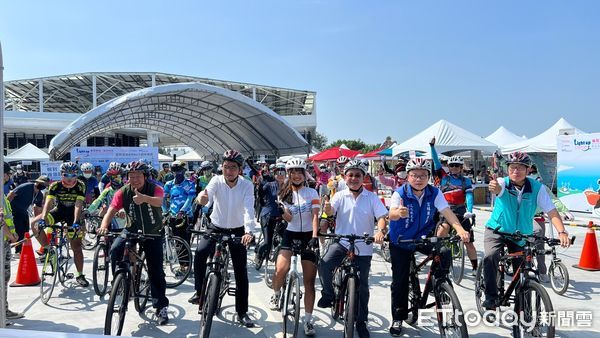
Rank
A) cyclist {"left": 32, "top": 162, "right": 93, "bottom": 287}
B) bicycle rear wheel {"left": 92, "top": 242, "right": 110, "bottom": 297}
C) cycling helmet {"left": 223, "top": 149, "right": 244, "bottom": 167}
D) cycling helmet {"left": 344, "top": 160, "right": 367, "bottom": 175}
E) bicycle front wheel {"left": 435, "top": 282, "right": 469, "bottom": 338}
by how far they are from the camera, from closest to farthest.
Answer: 1. bicycle front wheel {"left": 435, "top": 282, "right": 469, "bottom": 338}
2. cycling helmet {"left": 344, "top": 160, "right": 367, "bottom": 175}
3. cycling helmet {"left": 223, "top": 149, "right": 244, "bottom": 167}
4. bicycle rear wheel {"left": 92, "top": 242, "right": 110, "bottom": 297}
5. cyclist {"left": 32, "top": 162, "right": 93, "bottom": 287}

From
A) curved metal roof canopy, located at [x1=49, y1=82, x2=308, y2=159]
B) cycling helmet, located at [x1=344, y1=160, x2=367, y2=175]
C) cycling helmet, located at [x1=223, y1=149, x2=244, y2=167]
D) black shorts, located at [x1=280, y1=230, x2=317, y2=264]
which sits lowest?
black shorts, located at [x1=280, y1=230, x2=317, y2=264]

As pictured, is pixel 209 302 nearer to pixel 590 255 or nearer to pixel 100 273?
pixel 100 273

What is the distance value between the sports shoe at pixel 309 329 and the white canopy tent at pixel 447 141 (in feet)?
45.3

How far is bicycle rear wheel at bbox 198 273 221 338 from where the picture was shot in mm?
3934

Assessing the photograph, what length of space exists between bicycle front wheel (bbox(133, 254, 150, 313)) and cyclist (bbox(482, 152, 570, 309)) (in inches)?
150

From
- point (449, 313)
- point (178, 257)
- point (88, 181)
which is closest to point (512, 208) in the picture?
point (449, 313)

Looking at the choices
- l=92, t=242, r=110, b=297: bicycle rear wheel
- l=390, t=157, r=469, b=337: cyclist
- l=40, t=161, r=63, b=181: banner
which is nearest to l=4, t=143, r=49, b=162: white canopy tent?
l=40, t=161, r=63, b=181: banner

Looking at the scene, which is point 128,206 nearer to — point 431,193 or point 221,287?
point 221,287

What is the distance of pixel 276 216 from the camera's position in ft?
22.9

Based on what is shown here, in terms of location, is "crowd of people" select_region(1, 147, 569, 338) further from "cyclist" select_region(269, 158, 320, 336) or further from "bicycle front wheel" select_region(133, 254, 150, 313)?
"bicycle front wheel" select_region(133, 254, 150, 313)

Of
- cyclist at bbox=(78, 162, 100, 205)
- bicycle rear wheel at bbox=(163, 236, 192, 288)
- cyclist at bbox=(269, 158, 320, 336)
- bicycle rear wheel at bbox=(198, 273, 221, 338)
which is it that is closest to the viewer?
bicycle rear wheel at bbox=(198, 273, 221, 338)

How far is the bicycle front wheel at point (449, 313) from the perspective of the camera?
3.55 m

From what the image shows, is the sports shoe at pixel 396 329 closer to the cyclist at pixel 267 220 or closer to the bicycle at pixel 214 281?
the bicycle at pixel 214 281

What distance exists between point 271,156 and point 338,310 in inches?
858
